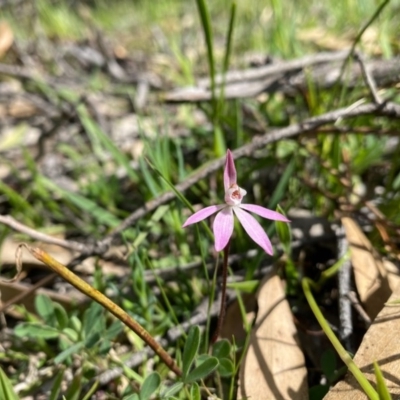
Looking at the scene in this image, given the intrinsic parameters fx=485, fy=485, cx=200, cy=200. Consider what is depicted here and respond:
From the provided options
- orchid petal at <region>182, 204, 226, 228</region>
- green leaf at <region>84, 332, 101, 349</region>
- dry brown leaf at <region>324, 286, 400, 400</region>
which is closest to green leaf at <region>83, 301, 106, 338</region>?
green leaf at <region>84, 332, 101, 349</region>

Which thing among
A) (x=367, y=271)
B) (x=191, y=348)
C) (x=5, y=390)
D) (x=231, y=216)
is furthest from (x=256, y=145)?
(x=5, y=390)

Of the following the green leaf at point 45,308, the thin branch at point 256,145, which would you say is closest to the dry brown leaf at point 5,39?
the thin branch at point 256,145

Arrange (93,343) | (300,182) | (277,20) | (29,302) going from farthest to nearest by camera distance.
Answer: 1. (277,20)
2. (300,182)
3. (29,302)
4. (93,343)

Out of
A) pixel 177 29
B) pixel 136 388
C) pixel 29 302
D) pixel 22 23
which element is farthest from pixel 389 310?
pixel 22 23

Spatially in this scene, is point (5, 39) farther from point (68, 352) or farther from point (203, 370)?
point (203, 370)

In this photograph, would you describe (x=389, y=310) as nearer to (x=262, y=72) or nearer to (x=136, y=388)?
(x=136, y=388)

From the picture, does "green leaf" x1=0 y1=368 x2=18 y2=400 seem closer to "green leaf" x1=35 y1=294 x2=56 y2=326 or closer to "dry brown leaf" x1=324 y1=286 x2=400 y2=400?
"green leaf" x1=35 y1=294 x2=56 y2=326
